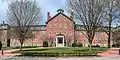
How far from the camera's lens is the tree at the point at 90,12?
37625mm

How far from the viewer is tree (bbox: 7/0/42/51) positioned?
4359 centimetres

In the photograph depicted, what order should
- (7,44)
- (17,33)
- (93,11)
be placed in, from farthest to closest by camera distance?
(7,44), (17,33), (93,11)

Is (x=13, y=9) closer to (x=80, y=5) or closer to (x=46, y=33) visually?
(x=80, y=5)

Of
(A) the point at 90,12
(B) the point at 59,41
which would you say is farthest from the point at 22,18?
(B) the point at 59,41

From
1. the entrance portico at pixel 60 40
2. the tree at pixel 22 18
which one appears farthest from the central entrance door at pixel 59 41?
the tree at pixel 22 18

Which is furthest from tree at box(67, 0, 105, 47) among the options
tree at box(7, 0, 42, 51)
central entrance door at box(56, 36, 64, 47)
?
central entrance door at box(56, 36, 64, 47)

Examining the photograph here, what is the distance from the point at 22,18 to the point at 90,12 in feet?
43.5

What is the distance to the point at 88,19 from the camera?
37.9 m

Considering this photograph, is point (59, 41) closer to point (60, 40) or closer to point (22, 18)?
point (60, 40)

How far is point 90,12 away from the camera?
3759 centimetres

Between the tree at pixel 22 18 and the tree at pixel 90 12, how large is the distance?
32.0ft

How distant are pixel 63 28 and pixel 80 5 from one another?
45.9 m

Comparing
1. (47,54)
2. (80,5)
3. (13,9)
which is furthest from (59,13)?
(47,54)

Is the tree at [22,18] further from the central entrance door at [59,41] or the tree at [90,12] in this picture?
the central entrance door at [59,41]
